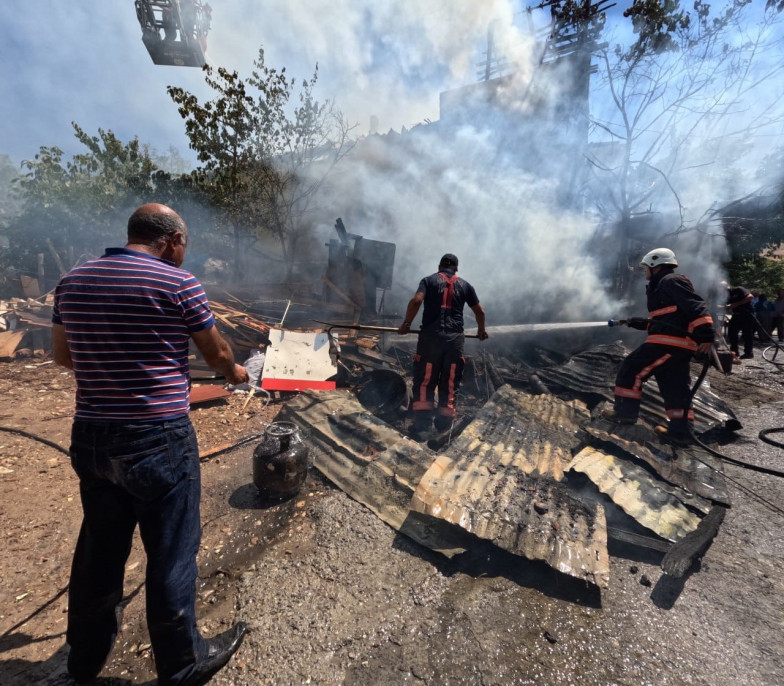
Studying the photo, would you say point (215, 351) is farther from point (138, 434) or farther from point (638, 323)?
point (638, 323)

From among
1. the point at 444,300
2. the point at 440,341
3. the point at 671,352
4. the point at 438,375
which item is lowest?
the point at 438,375

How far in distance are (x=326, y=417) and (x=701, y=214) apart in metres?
13.6

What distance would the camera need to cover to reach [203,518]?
301cm

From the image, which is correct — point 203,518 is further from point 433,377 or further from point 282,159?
point 282,159

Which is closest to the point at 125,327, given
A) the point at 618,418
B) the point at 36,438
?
the point at 36,438

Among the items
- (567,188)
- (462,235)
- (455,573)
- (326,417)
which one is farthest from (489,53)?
(455,573)

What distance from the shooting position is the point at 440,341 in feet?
15.1

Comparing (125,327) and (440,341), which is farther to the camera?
(440,341)

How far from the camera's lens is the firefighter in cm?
412

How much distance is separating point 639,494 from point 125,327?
3818 mm

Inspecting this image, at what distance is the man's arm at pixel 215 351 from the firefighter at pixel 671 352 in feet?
14.7

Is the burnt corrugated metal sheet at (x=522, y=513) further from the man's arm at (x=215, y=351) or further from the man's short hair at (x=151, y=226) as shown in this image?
the man's short hair at (x=151, y=226)

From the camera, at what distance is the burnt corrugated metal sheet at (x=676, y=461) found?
3.19m

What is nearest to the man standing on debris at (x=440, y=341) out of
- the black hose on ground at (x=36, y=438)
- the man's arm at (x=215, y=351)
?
the man's arm at (x=215, y=351)
